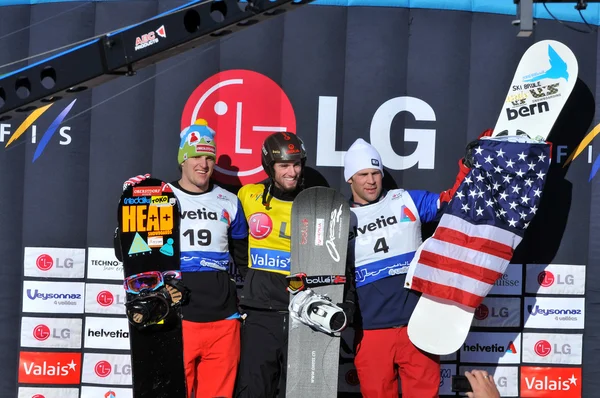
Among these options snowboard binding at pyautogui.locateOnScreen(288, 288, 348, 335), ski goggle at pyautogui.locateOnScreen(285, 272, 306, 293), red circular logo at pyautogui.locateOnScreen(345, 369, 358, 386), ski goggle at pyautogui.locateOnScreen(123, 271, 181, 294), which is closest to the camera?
snowboard binding at pyautogui.locateOnScreen(288, 288, 348, 335)

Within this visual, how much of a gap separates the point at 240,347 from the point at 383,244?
0.95m

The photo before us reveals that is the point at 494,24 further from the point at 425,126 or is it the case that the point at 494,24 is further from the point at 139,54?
the point at 139,54

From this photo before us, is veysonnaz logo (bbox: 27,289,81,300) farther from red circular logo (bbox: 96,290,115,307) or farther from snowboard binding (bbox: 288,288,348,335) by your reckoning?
snowboard binding (bbox: 288,288,348,335)

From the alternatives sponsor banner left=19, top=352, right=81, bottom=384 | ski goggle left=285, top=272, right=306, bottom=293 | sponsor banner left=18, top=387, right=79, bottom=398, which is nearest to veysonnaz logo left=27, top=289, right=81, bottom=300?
sponsor banner left=19, top=352, right=81, bottom=384

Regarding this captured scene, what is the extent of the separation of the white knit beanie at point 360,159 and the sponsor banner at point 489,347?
4.15 feet

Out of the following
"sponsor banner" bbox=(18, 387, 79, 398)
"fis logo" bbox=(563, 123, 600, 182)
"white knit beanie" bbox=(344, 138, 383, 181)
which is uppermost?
"fis logo" bbox=(563, 123, 600, 182)

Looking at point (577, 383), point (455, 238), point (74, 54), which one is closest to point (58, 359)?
point (74, 54)

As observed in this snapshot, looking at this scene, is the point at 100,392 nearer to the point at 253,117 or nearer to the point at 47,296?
the point at 47,296

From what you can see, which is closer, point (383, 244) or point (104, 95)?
point (383, 244)

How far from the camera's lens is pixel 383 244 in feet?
13.9

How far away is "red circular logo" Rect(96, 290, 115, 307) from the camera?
4742 mm

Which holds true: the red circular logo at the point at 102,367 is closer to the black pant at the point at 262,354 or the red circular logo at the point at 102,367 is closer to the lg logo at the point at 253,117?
the black pant at the point at 262,354

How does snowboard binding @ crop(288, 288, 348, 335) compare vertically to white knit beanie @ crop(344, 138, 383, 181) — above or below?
below

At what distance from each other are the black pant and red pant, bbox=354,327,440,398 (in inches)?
16.6
